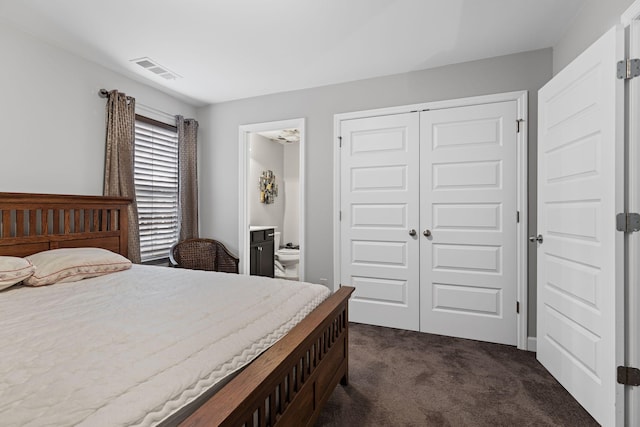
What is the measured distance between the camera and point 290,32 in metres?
2.42

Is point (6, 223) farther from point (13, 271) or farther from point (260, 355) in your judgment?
point (260, 355)

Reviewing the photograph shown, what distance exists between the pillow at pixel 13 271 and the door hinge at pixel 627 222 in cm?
315

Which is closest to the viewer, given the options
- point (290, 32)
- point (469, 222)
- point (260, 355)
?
point (260, 355)

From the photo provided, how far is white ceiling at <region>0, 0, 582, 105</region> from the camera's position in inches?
83.3

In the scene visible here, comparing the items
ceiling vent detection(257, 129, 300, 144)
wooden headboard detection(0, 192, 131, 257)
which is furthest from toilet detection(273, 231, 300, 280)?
wooden headboard detection(0, 192, 131, 257)

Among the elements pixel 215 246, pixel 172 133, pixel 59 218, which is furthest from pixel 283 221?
pixel 59 218

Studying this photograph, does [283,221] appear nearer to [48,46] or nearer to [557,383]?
[48,46]

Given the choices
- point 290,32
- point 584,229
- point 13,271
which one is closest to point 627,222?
point 584,229

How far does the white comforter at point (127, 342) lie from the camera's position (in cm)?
73

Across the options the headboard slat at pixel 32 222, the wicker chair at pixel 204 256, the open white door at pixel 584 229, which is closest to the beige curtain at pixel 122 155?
the wicker chair at pixel 204 256

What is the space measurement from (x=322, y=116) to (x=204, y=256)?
2.09m

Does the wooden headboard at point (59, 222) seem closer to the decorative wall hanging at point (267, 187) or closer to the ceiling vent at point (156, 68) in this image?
the ceiling vent at point (156, 68)

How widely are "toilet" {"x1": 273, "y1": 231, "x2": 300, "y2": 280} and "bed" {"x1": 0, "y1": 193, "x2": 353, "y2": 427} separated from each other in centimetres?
241

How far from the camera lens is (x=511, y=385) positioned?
6.95 ft
